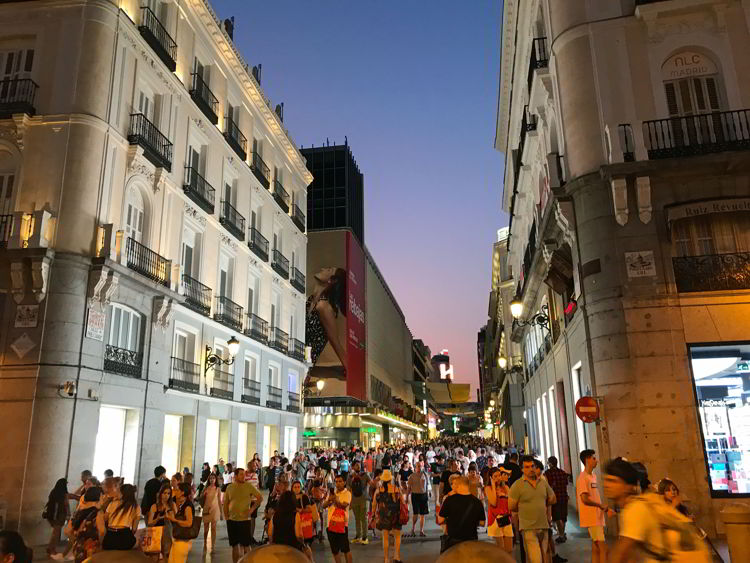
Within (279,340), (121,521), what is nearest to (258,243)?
(279,340)

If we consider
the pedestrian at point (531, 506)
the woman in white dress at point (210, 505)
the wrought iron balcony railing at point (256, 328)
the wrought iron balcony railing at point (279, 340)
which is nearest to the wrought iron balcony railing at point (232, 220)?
the wrought iron balcony railing at point (256, 328)

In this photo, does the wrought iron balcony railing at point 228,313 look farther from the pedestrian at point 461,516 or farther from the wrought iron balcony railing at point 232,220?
the pedestrian at point 461,516

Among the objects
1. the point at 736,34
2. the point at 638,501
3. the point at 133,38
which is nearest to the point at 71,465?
the point at 133,38

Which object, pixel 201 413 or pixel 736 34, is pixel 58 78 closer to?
pixel 201 413

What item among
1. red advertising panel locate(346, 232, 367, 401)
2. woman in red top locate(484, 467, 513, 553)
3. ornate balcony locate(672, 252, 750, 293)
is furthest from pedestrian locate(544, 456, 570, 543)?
red advertising panel locate(346, 232, 367, 401)

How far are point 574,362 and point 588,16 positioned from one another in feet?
30.2

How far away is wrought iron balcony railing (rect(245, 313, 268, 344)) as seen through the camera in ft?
92.8

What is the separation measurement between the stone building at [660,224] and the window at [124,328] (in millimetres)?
13104

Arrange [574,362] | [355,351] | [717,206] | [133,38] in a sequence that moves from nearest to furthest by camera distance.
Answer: [717,206]
[574,362]
[133,38]
[355,351]

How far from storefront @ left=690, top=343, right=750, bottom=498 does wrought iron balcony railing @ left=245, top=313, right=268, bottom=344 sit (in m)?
19.7

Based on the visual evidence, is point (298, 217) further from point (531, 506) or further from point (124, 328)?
point (531, 506)

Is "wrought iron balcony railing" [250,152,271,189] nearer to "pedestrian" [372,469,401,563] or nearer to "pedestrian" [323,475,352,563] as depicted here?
"pedestrian" [372,469,401,563]

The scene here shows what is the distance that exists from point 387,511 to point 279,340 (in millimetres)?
22321

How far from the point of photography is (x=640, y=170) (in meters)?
13.5
